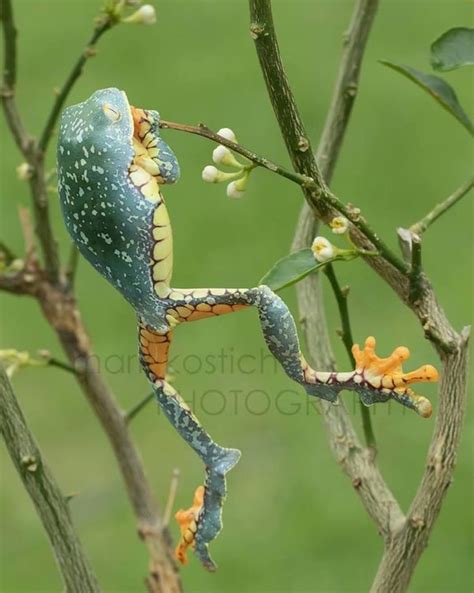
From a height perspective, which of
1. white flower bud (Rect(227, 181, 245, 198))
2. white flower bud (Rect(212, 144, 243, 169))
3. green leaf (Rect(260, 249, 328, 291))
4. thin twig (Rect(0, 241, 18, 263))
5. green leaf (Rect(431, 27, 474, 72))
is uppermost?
green leaf (Rect(431, 27, 474, 72))

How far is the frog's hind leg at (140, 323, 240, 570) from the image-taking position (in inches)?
37.6

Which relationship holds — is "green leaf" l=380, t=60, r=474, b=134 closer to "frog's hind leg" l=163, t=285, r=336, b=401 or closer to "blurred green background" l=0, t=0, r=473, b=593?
"frog's hind leg" l=163, t=285, r=336, b=401

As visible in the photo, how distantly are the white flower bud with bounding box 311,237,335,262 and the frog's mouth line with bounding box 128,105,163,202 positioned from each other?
0.52 feet

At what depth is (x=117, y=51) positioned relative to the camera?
4.76 metres

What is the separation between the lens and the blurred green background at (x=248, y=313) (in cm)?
277

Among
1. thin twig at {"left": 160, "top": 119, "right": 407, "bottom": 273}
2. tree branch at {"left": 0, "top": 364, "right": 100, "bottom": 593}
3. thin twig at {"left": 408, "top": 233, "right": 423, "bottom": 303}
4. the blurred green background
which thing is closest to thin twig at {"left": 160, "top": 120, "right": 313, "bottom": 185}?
thin twig at {"left": 160, "top": 119, "right": 407, "bottom": 273}

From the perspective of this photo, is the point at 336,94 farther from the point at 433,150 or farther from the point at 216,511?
the point at 433,150

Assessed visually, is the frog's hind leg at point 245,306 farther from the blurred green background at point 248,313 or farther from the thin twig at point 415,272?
the blurred green background at point 248,313

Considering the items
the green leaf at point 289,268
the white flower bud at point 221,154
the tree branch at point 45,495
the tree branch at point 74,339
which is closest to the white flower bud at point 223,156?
the white flower bud at point 221,154

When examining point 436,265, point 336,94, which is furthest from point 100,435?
point 336,94

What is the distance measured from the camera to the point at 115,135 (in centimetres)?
83

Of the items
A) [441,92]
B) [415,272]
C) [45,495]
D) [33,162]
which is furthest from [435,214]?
[33,162]

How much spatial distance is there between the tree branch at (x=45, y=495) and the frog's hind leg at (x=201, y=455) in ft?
0.46

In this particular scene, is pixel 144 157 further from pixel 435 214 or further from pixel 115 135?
pixel 435 214
